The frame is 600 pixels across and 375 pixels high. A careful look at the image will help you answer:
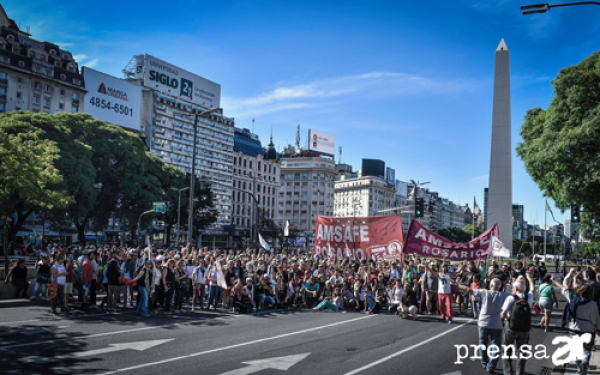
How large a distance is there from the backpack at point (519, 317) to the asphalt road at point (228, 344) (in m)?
1.47

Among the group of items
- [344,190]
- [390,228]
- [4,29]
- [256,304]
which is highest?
[4,29]

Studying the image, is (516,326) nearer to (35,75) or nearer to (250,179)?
(35,75)

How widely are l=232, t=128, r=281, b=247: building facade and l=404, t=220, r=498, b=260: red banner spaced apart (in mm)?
96214

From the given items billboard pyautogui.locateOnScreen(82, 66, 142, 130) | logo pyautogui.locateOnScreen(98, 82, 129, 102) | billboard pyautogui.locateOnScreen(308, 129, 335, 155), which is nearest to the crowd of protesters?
billboard pyautogui.locateOnScreen(82, 66, 142, 130)

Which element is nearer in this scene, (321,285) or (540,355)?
(540,355)

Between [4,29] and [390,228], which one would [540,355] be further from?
[4,29]

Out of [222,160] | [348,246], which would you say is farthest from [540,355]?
[222,160]

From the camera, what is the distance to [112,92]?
82.4 meters

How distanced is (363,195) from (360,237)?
439 ft

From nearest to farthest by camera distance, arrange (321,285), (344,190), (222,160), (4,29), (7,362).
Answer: (7,362) → (321,285) → (4,29) → (222,160) → (344,190)

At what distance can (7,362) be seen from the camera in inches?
340

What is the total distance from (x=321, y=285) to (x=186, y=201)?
153 ft

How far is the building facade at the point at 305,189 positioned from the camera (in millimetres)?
140750

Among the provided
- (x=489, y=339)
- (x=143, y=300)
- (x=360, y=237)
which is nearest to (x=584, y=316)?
(x=489, y=339)
